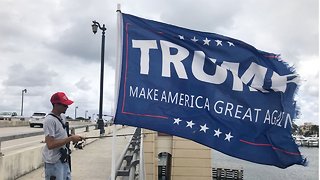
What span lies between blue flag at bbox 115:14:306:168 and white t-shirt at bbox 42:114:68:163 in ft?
2.27

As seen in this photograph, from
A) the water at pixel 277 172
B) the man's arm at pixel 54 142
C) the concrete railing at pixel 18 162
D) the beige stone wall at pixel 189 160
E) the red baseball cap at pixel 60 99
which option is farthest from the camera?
the water at pixel 277 172

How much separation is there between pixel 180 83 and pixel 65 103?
1.45 meters

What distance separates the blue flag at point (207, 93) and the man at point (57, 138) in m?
0.66

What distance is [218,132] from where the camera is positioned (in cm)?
514

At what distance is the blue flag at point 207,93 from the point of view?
16.9ft

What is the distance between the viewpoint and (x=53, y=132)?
4.67 metres

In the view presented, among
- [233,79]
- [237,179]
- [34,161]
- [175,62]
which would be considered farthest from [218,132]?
[237,179]

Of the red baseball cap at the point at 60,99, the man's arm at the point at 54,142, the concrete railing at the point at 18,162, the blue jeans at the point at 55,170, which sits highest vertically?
the red baseball cap at the point at 60,99

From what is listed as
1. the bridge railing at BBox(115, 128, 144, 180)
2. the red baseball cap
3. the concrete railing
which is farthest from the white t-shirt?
the concrete railing

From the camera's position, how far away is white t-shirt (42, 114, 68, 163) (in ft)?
15.3

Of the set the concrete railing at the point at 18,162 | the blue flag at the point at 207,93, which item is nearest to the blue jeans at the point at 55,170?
the blue flag at the point at 207,93

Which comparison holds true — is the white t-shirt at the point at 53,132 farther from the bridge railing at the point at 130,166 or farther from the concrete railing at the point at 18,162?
the concrete railing at the point at 18,162

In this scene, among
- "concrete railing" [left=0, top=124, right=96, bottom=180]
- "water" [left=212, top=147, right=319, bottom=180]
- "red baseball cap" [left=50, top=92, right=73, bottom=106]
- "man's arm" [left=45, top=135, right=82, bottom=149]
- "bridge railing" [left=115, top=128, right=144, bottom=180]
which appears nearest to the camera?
"man's arm" [left=45, top=135, right=82, bottom=149]

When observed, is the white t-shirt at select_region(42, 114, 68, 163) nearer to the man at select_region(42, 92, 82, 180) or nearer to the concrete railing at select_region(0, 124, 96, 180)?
the man at select_region(42, 92, 82, 180)
